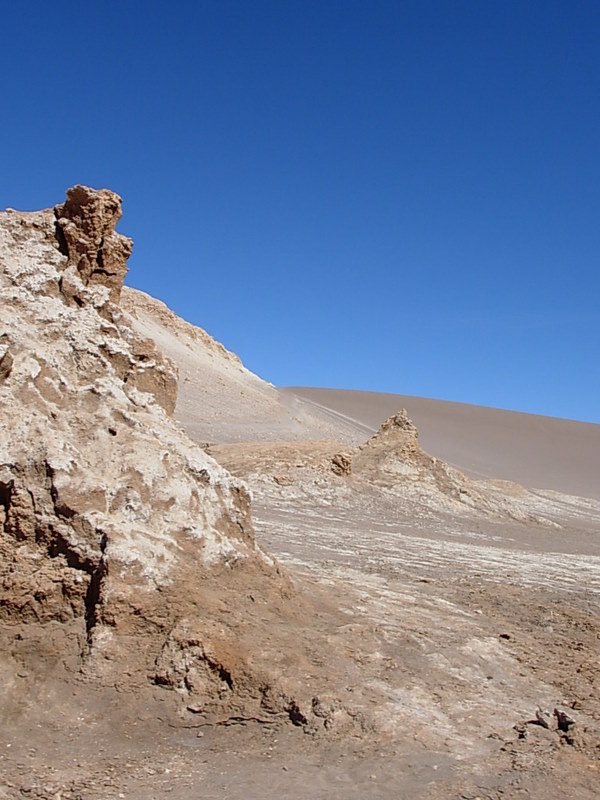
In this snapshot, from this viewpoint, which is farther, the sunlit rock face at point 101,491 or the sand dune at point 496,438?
the sand dune at point 496,438

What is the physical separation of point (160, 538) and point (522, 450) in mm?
53789

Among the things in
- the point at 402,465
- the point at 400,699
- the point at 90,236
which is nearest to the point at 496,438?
the point at 402,465

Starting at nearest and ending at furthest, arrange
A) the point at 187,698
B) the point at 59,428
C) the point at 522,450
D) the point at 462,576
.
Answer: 1. the point at 187,698
2. the point at 59,428
3. the point at 462,576
4. the point at 522,450

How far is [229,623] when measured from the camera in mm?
5395

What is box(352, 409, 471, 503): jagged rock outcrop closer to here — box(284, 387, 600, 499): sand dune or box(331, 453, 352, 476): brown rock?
box(331, 453, 352, 476): brown rock

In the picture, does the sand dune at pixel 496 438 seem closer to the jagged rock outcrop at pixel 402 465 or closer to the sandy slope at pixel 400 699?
the jagged rock outcrop at pixel 402 465

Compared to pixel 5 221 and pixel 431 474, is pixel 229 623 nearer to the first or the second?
pixel 5 221

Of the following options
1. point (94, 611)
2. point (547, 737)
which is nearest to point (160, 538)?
point (94, 611)

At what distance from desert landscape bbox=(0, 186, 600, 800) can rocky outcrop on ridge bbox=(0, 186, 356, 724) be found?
15mm

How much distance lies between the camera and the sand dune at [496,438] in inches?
1841

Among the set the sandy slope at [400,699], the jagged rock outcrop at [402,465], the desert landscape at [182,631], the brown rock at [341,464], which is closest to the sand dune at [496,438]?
the jagged rock outcrop at [402,465]

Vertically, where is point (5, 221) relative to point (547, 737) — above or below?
above

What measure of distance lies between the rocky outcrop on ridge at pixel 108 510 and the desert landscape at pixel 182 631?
0.01 m

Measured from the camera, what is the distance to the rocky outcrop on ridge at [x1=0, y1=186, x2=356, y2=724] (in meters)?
4.98
